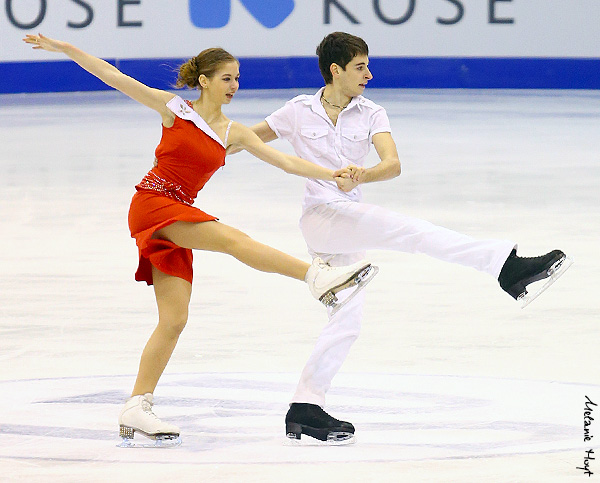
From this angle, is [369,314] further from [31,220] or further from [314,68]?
[314,68]

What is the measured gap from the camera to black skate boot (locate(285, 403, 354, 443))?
12.6 ft

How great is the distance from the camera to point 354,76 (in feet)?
13.4

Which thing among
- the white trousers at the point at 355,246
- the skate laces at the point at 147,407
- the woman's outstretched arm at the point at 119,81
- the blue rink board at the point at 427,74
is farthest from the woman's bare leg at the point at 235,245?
the blue rink board at the point at 427,74

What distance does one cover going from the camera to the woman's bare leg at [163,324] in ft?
12.8

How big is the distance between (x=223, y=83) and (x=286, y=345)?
1528 millimetres

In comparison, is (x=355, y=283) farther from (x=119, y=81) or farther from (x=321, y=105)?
(x=119, y=81)

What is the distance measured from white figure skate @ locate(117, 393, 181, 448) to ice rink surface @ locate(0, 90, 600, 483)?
5cm

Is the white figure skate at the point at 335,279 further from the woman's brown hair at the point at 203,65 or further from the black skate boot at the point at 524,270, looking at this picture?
the woman's brown hair at the point at 203,65

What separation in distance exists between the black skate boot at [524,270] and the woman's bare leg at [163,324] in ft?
3.11

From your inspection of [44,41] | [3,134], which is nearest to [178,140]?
[44,41]

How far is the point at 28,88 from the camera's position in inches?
699

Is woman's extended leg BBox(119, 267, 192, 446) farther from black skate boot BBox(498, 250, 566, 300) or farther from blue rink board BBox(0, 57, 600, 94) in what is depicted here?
blue rink board BBox(0, 57, 600, 94)

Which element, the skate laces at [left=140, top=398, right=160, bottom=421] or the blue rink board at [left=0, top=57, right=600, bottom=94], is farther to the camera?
the blue rink board at [left=0, top=57, right=600, bottom=94]

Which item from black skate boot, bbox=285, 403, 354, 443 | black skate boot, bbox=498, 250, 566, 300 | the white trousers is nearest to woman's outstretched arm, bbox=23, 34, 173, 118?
the white trousers
